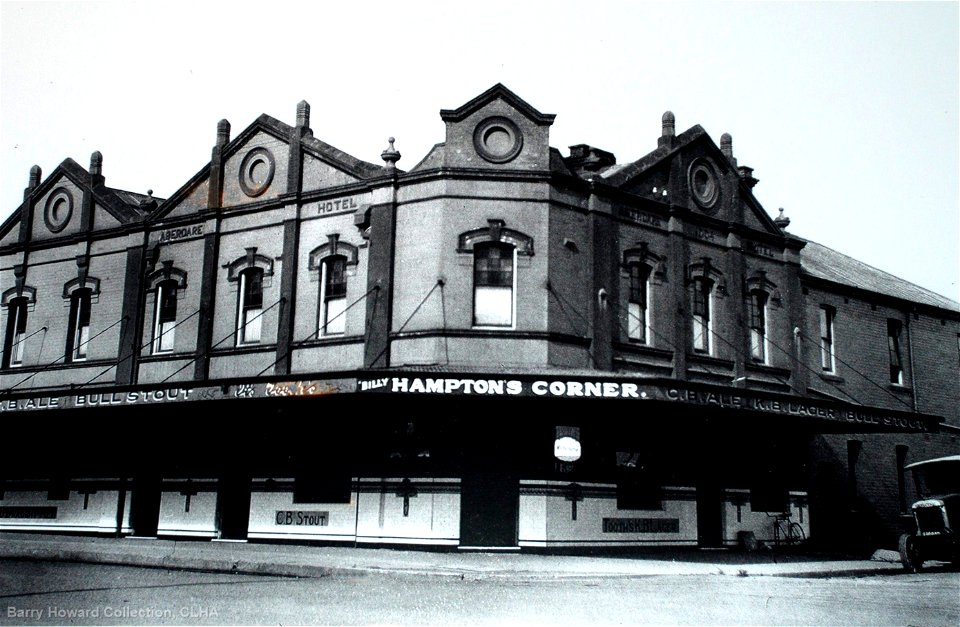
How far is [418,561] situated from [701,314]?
1127 centimetres

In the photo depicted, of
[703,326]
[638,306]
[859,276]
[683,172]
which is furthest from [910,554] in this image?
[859,276]

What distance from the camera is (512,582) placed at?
48.1ft

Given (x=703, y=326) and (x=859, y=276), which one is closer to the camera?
(x=703, y=326)

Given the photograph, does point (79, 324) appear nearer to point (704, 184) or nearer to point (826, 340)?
point (704, 184)

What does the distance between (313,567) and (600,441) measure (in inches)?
328

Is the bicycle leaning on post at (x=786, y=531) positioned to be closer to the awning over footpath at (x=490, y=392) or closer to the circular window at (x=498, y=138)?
the awning over footpath at (x=490, y=392)

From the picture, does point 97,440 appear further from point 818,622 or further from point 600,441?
point 818,622

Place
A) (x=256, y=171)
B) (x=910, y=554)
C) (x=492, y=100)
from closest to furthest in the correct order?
(x=910, y=554) → (x=492, y=100) → (x=256, y=171)

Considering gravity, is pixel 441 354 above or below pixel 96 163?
below

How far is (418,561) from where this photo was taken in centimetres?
1662

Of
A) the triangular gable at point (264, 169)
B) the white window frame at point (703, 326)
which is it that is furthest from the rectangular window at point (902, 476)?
the triangular gable at point (264, 169)

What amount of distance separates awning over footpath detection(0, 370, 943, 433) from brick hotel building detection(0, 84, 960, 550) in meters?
0.06

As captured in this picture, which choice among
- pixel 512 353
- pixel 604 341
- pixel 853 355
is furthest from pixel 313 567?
pixel 853 355

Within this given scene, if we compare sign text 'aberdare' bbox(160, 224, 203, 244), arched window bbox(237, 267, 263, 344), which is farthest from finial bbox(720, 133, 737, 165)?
sign text 'aberdare' bbox(160, 224, 203, 244)
